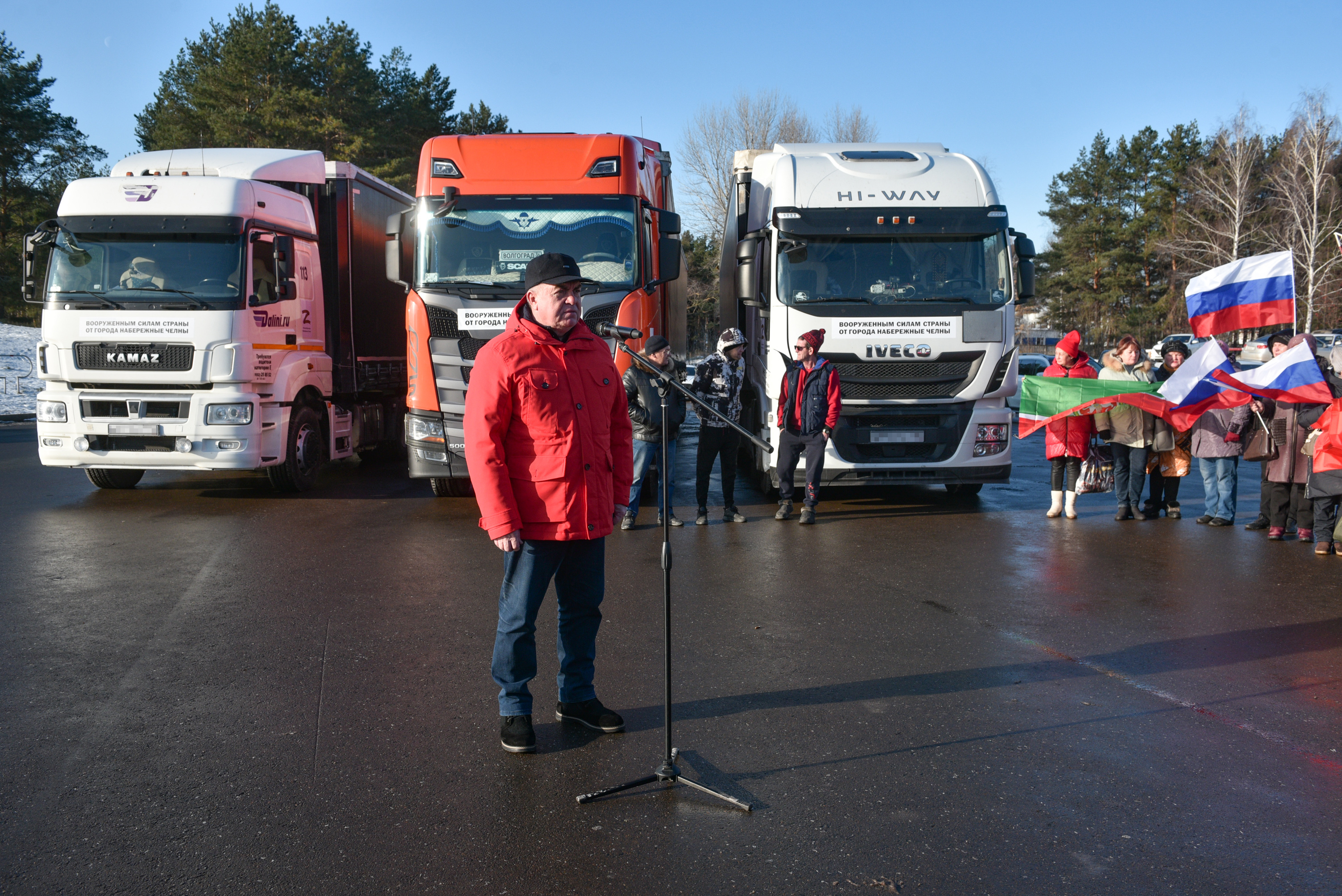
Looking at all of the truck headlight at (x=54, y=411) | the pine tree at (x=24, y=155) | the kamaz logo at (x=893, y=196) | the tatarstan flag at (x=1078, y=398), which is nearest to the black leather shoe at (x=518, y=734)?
the tatarstan flag at (x=1078, y=398)

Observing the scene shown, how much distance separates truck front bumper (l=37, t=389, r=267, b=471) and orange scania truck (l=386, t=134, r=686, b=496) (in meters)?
1.64

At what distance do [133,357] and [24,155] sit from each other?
37.3 m

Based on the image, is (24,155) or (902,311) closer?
(902,311)

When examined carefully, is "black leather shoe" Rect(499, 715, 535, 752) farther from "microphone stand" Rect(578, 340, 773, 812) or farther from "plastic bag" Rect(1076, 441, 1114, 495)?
"plastic bag" Rect(1076, 441, 1114, 495)

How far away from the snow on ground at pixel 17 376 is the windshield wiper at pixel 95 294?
15228mm

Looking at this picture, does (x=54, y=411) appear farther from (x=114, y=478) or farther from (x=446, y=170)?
(x=446, y=170)

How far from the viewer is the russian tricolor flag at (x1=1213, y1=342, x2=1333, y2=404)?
8.31 metres

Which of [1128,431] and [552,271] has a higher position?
[552,271]

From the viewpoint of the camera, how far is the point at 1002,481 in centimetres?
1024

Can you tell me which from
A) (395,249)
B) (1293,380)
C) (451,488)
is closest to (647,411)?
(395,249)

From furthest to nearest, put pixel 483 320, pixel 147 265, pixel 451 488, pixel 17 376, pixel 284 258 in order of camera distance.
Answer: pixel 17 376
pixel 451 488
pixel 284 258
pixel 147 265
pixel 483 320

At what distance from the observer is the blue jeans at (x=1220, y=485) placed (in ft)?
31.3

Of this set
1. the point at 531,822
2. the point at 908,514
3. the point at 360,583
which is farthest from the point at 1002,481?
the point at 531,822

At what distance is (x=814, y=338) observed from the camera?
380 inches
